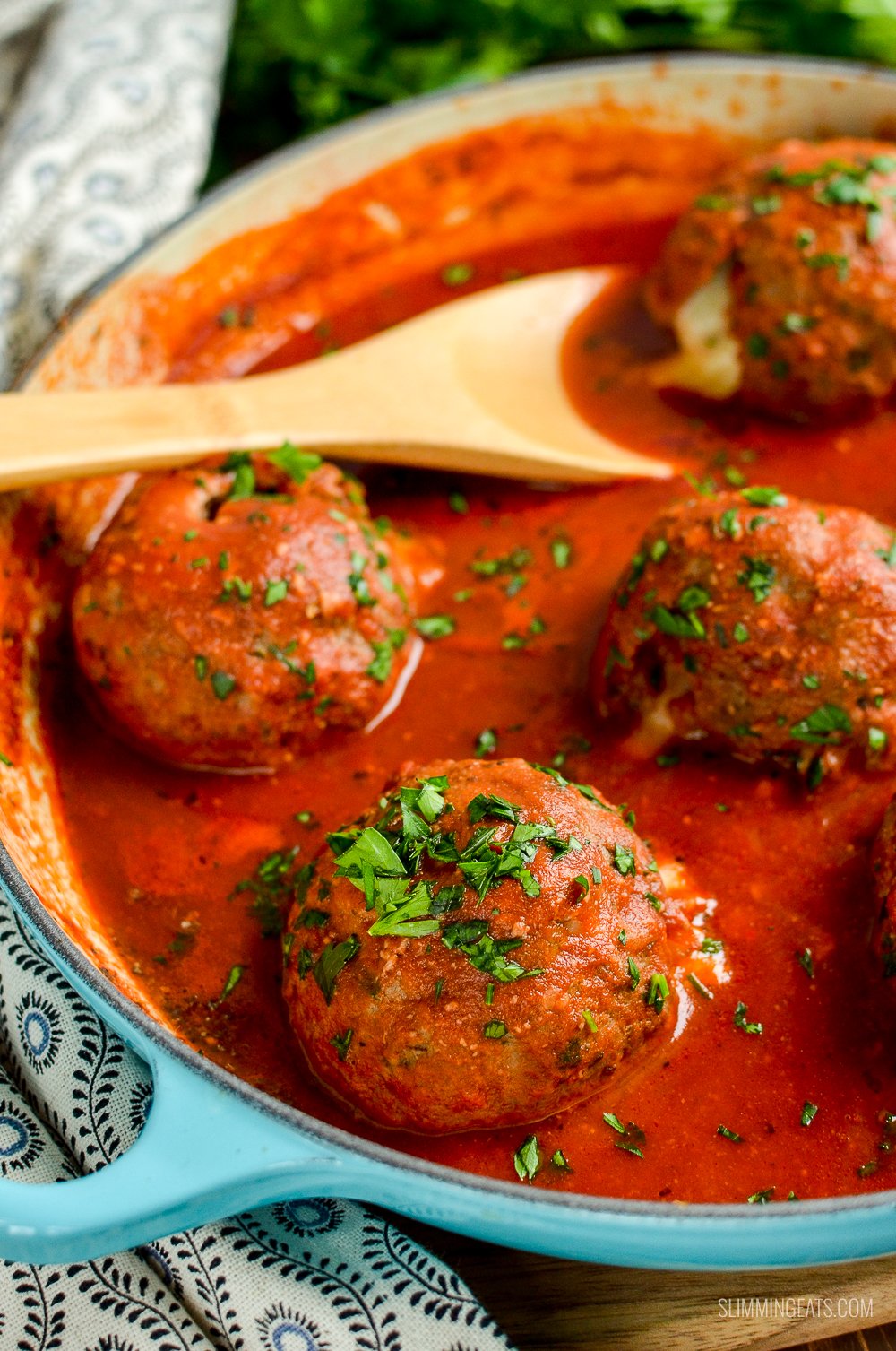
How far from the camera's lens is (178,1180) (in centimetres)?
186

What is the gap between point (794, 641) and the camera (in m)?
2.54

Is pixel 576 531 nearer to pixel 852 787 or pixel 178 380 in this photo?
pixel 852 787

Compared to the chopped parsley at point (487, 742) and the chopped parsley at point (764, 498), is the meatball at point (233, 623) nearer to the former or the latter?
the chopped parsley at point (487, 742)

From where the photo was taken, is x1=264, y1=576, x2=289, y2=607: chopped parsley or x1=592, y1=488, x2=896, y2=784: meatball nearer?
x1=592, y1=488, x2=896, y2=784: meatball

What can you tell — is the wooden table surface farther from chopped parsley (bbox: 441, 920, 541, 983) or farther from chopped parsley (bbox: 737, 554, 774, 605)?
chopped parsley (bbox: 737, 554, 774, 605)

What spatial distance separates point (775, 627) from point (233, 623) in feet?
3.53

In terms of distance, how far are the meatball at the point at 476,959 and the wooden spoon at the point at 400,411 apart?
1.09 m

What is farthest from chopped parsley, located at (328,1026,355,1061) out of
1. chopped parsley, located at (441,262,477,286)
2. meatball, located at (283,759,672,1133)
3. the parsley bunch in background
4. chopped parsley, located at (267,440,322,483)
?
the parsley bunch in background

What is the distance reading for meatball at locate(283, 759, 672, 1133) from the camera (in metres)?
2.13

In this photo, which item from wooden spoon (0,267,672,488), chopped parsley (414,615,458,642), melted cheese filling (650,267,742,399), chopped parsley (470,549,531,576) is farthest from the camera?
melted cheese filling (650,267,742,399)

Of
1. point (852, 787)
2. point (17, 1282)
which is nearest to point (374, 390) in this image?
point (852, 787)

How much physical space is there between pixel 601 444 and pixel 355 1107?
1.79 m

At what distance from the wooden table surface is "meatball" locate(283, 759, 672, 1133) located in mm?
279

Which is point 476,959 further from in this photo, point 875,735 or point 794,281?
point 794,281
